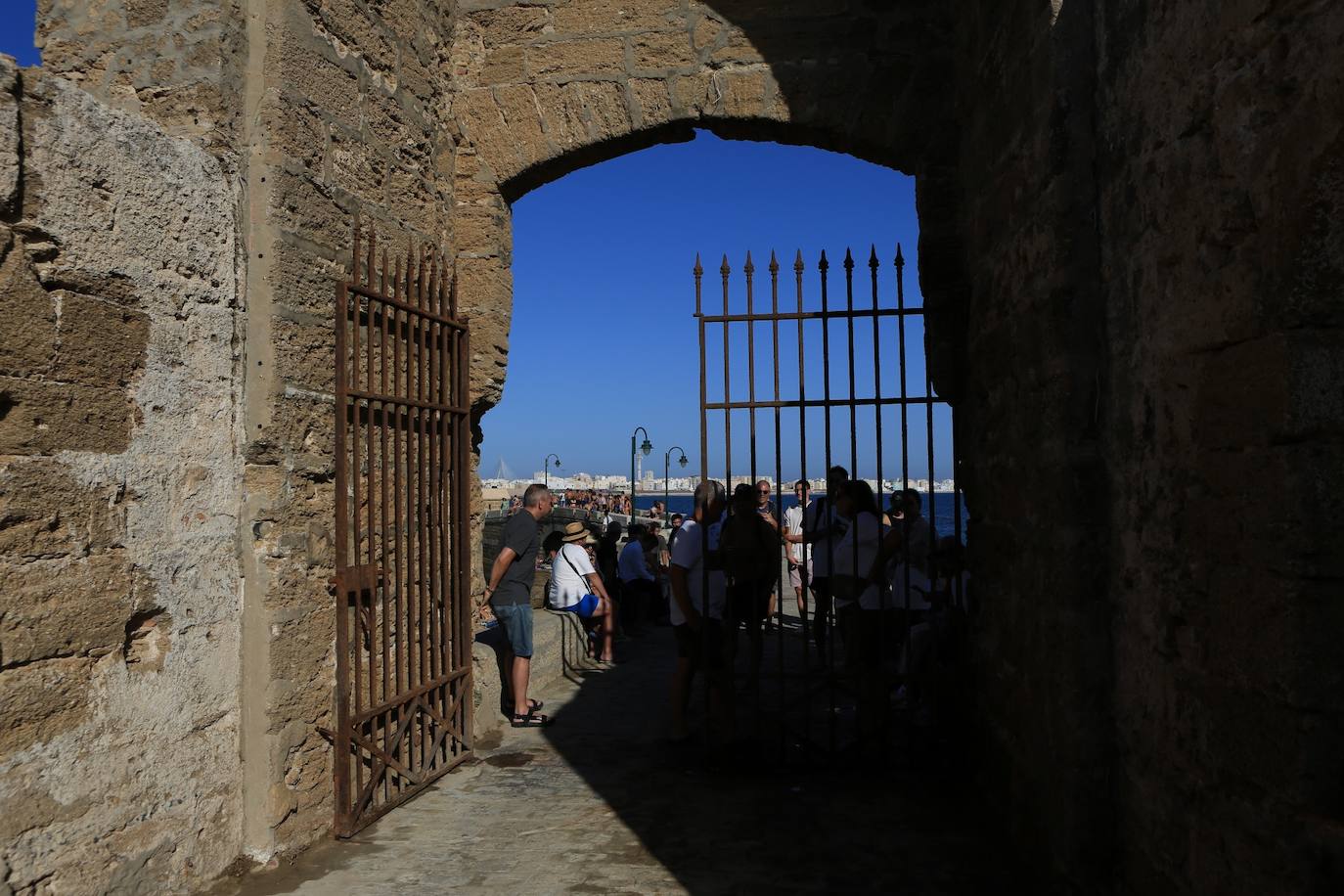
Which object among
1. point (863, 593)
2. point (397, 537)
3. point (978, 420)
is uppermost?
point (978, 420)

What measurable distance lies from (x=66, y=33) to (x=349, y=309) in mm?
1427

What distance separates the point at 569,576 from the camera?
7.45 meters

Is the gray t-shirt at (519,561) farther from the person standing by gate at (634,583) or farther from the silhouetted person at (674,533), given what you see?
the person standing by gate at (634,583)

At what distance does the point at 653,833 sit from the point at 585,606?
3.75 meters

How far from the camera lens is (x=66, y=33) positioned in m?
3.58

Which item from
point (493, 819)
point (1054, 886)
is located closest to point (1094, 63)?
point (1054, 886)

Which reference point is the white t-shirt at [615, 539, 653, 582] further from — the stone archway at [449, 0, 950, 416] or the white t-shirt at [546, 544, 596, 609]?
the stone archway at [449, 0, 950, 416]

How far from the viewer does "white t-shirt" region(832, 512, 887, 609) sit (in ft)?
16.5

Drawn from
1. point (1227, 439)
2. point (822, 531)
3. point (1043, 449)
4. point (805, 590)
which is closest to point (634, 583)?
point (822, 531)

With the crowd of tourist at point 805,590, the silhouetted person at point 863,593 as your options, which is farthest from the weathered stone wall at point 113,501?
the silhouetted person at point 863,593

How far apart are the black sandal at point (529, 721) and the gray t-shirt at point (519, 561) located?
→ 65 centimetres

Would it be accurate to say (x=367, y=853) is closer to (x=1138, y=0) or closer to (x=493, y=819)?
(x=493, y=819)

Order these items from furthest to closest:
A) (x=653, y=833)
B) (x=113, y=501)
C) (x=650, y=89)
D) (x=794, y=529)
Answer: (x=794, y=529) < (x=650, y=89) < (x=653, y=833) < (x=113, y=501)

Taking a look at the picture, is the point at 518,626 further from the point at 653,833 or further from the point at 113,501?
the point at 113,501
